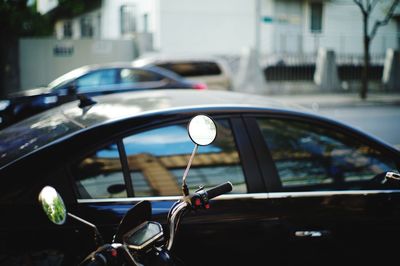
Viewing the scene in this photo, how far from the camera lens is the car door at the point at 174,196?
7.75 ft

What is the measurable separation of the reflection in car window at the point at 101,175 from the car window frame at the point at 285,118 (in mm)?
798

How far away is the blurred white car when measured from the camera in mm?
13938

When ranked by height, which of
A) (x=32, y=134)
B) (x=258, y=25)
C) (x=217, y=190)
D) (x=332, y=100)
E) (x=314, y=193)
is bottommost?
(x=332, y=100)

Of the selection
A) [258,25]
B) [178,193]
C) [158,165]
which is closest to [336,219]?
[178,193]

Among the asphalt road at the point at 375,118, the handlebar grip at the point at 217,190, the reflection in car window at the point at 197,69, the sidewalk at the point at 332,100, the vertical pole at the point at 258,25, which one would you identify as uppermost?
the vertical pole at the point at 258,25

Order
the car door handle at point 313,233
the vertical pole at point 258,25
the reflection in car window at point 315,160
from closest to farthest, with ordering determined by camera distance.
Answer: the car door handle at point 313,233, the reflection in car window at point 315,160, the vertical pole at point 258,25

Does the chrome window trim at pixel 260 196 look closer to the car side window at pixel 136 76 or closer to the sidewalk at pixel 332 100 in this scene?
the car side window at pixel 136 76

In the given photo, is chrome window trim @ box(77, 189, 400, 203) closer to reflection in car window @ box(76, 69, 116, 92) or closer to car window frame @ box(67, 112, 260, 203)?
car window frame @ box(67, 112, 260, 203)

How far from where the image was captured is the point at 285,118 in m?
2.84

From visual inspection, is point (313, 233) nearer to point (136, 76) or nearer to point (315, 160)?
point (315, 160)

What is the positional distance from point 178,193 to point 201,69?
11.2 metres

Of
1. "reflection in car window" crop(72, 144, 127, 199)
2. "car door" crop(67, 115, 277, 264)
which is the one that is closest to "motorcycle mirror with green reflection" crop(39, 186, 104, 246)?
"car door" crop(67, 115, 277, 264)

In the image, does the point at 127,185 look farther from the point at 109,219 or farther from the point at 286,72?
the point at 286,72

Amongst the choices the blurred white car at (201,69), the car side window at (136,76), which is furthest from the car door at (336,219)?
the blurred white car at (201,69)
